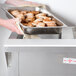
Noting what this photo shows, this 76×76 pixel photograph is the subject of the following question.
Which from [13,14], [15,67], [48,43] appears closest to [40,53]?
[48,43]

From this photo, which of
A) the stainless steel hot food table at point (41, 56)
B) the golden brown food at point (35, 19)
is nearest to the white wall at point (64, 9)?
the golden brown food at point (35, 19)

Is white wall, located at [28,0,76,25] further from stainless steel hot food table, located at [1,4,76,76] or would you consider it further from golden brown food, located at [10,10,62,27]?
stainless steel hot food table, located at [1,4,76,76]

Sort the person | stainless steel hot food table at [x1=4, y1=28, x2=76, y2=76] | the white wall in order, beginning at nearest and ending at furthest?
stainless steel hot food table at [x1=4, y1=28, x2=76, y2=76]
the person
the white wall

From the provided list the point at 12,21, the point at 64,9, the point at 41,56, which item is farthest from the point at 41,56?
the point at 64,9

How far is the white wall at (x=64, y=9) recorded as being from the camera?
5.98 ft

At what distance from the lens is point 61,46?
1340 mm

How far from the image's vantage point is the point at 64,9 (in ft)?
6.03

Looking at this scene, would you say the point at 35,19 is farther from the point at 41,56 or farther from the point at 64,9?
the point at 41,56

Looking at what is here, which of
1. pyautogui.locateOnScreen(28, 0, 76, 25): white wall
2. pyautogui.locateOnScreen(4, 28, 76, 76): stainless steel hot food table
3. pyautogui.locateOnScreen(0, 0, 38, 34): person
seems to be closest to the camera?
pyautogui.locateOnScreen(4, 28, 76, 76): stainless steel hot food table

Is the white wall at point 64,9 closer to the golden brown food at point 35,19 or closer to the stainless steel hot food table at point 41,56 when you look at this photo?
the golden brown food at point 35,19

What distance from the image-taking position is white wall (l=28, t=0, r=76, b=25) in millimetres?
1823

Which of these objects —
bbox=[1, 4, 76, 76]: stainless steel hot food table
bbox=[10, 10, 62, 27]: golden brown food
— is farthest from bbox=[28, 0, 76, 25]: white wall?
bbox=[1, 4, 76, 76]: stainless steel hot food table

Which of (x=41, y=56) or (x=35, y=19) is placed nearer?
(x=41, y=56)

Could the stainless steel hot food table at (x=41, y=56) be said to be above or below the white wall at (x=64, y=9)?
below
